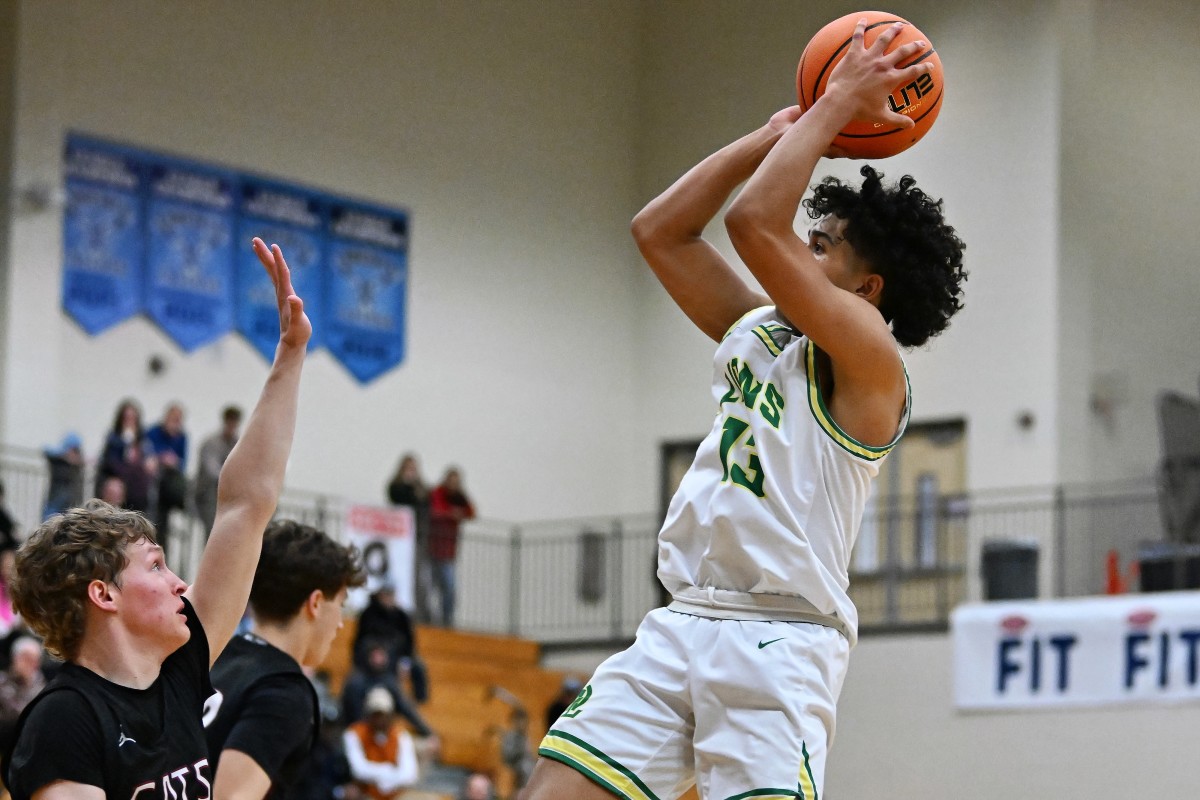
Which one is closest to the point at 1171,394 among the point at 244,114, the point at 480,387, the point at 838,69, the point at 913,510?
the point at 913,510

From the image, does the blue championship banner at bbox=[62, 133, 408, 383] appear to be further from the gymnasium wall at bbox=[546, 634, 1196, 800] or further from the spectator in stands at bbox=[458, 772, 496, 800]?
the gymnasium wall at bbox=[546, 634, 1196, 800]

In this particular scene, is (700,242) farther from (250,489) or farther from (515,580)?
(515,580)

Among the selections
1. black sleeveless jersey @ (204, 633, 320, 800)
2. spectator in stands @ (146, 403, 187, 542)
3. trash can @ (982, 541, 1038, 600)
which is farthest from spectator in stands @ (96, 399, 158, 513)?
black sleeveless jersey @ (204, 633, 320, 800)

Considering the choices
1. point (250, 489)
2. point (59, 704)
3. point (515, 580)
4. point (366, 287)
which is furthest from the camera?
point (515, 580)

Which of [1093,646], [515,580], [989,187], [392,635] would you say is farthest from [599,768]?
[515,580]

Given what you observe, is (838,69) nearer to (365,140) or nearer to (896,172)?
(896,172)

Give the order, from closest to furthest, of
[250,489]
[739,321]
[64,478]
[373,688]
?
[250,489]
[739,321]
[373,688]
[64,478]

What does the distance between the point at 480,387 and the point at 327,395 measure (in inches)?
80.1

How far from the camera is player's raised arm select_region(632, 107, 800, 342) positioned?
163 inches

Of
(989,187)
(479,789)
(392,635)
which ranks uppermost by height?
(989,187)

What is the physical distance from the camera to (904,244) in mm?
3924

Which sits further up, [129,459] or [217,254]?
[217,254]

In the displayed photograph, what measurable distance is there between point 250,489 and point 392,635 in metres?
11.5

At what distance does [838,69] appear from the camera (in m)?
3.87
